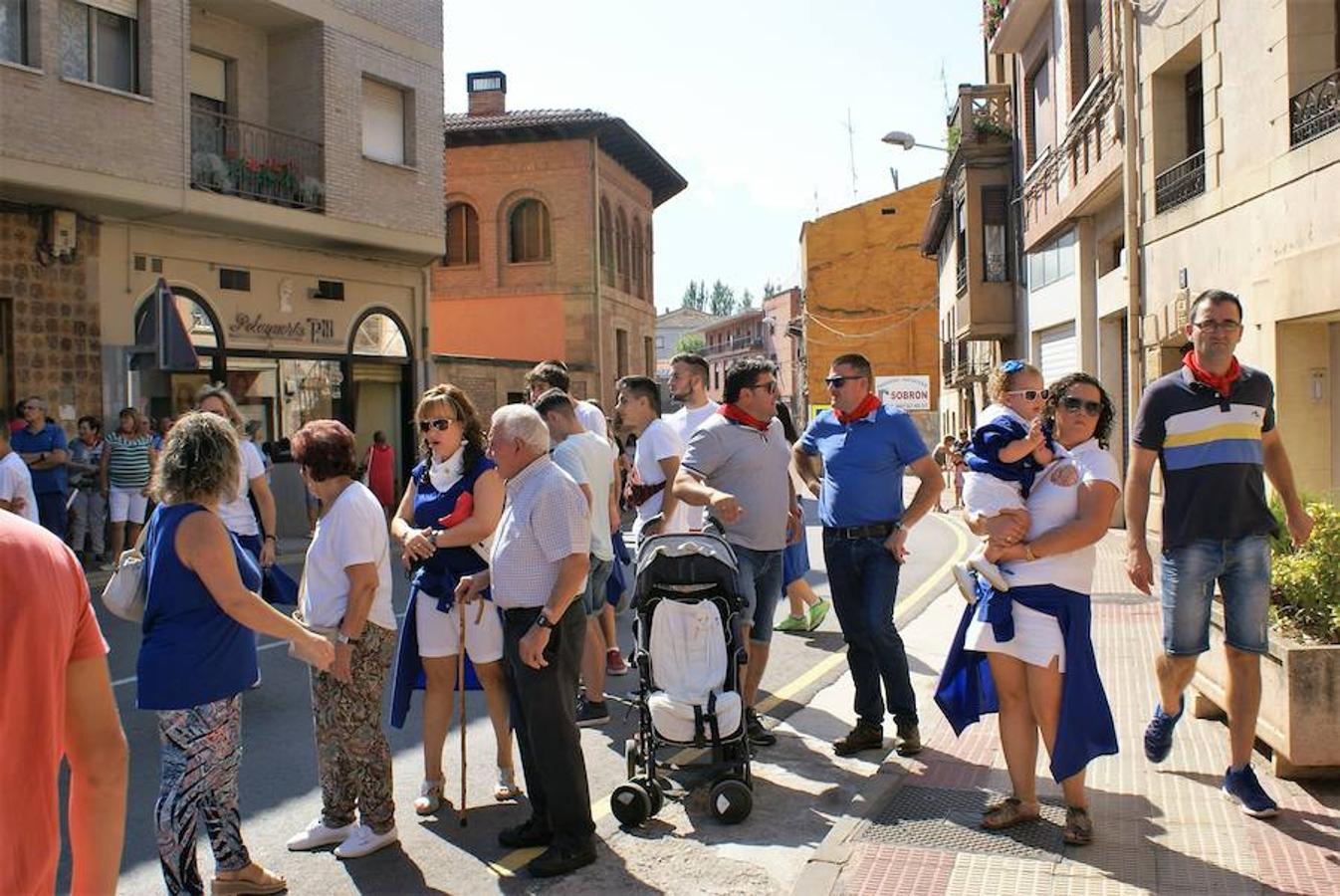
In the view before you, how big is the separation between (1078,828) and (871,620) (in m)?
1.62

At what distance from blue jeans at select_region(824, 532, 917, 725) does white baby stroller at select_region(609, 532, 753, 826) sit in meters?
0.86

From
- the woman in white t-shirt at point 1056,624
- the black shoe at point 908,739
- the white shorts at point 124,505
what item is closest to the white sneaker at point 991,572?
the woman in white t-shirt at point 1056,624

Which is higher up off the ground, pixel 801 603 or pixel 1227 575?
pixel 1227 575

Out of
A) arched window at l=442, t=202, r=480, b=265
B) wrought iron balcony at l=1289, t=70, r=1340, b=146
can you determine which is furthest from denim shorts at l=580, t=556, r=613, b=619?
arched window at l=442, t=202, r=480, b=265

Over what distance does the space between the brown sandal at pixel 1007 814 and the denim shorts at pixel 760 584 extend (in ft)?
5.56

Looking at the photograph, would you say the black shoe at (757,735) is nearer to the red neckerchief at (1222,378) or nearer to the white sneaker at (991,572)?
the white sneaker at (991,572)

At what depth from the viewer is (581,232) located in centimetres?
3500

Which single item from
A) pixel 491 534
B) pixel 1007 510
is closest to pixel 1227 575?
pixel 1007 510

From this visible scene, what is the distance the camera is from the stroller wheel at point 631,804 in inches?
197

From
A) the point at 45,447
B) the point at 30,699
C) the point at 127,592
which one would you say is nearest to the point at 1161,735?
the point at 127,592

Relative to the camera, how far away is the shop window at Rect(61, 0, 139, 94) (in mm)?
15453

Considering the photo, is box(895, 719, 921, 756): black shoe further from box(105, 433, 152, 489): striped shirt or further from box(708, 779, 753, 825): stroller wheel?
box(105, 433, 152, 489): striped shirt

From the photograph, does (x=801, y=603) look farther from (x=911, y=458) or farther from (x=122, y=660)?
(x=122, y=660)

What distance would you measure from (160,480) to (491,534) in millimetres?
1649
